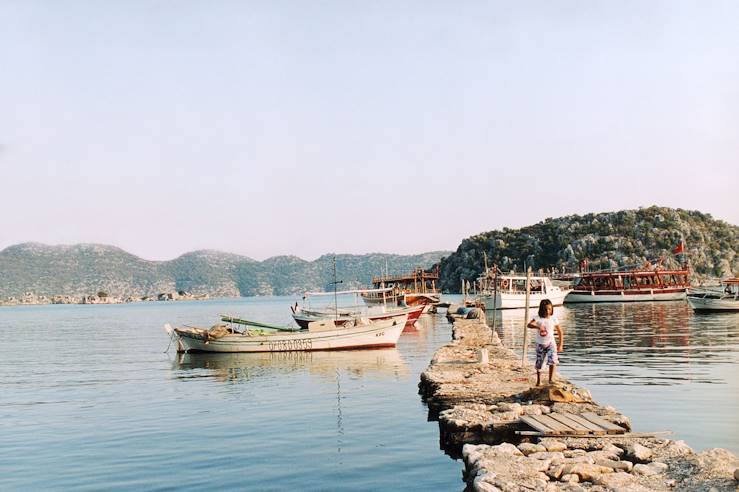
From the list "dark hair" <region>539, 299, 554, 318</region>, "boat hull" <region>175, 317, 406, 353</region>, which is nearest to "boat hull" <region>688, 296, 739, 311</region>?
"boat hull" <region>175, 317, 406, 353</region>

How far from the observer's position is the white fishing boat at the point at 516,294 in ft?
269

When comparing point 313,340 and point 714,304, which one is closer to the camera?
point 313,340

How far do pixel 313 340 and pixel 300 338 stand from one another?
2.64 ft

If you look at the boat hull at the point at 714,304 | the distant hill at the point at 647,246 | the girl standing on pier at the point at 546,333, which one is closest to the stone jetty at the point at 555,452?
the girl standing on pier at the point at 546,333

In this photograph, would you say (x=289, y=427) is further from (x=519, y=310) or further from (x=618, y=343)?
(x=519, y=310)

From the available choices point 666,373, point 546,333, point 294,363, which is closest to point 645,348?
point 666,373

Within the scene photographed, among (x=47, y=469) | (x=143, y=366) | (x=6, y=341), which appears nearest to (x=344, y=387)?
(x=47, y=469)

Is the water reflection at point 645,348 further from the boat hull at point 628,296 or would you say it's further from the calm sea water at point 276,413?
the boat hull at point 628,296

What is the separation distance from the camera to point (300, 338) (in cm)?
3888

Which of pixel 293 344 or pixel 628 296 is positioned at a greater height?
pixel 628 296

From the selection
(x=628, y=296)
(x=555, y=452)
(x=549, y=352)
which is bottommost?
(x=555, y=452)

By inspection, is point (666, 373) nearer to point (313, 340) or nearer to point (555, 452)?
point (555, 452)

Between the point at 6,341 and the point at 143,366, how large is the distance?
3336 centimetres

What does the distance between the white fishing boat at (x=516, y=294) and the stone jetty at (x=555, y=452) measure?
63377 mm
